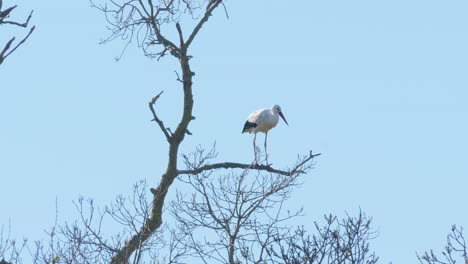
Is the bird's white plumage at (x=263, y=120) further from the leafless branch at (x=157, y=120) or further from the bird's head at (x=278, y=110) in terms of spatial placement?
the leafless branch at (x=157, y=120)

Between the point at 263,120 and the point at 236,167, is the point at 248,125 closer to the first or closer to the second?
the point at 263,120

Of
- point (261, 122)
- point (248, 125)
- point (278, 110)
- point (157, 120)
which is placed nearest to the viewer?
point (157, 120)

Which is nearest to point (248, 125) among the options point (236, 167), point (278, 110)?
point (278, 110)

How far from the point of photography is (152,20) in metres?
12.6

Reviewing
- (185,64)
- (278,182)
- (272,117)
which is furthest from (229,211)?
(272,117)

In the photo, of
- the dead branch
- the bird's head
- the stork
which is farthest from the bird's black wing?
the dead branch

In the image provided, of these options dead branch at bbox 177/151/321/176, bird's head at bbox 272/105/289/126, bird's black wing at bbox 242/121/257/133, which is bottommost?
dead branch at bbox 177/151/321/176

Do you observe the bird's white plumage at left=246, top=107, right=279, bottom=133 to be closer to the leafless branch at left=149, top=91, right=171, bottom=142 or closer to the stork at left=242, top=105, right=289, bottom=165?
the stork at left=242, top=105, right=289, bottom=165

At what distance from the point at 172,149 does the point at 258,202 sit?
6.06ft

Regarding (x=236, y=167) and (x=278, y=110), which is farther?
(x=278, y=110)

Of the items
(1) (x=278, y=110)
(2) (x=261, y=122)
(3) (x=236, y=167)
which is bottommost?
(3) (x=236, y=167)

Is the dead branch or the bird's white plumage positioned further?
the bird's white plumage

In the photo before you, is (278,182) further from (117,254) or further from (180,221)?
(117,254)

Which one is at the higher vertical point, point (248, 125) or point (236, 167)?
point (248, 125)
